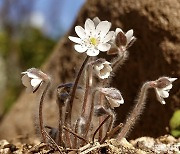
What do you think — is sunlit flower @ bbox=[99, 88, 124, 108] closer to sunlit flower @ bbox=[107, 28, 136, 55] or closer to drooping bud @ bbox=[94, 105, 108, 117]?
drooping bud @ bbox=[94, 105, 108, 117]

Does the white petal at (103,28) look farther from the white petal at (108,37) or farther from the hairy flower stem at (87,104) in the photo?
the hairy flower stem at (87,104)

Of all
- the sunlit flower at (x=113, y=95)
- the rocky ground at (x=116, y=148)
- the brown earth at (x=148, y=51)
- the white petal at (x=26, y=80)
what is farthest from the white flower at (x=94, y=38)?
the brown earth at (x=148, y=51)

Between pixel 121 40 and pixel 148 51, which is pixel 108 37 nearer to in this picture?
pixel 121 40

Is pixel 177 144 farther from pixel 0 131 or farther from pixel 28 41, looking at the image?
pixel 28 41

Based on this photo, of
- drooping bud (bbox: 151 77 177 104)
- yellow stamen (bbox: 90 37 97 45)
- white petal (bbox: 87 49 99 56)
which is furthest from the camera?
drooping bud (bbox: 151 77 177 104)

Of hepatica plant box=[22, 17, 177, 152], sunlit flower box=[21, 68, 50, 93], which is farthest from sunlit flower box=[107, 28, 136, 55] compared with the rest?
sunlit flower box=[21, 68, 50, 93]

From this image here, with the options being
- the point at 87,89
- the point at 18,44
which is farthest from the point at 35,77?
the point at 18,44

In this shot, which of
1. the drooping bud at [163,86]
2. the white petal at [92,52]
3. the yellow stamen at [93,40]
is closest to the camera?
the white petal at [92,52]
